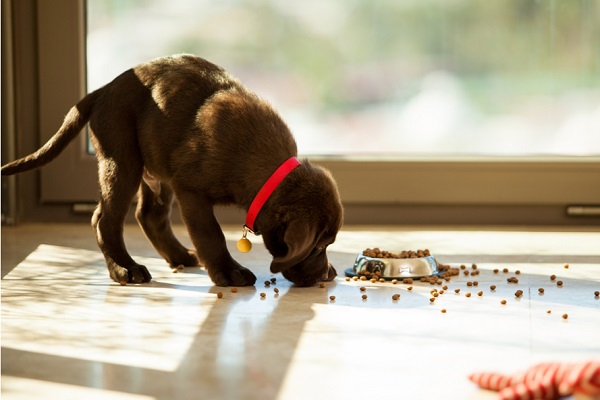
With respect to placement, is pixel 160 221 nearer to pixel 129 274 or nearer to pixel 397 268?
pixel 129 274

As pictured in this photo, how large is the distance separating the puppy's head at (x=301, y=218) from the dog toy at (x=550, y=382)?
3.66 ft

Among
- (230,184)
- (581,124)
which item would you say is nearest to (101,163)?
(230,184)

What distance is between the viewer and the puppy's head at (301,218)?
318 centimetres

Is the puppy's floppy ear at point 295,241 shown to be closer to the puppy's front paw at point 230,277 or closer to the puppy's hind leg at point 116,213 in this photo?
the puppy's front paw at point 230,277

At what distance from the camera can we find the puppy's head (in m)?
3.18

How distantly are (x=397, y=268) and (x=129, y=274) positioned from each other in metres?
1.01

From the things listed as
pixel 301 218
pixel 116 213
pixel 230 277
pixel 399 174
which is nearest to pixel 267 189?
pixel 301 218

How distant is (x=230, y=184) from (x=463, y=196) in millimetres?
2156

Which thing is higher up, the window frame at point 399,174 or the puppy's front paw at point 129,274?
the window frame at point 399,174

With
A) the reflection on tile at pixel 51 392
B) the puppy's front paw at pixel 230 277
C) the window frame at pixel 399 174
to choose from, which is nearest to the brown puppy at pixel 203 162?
the puppy's front paw at pixel 230 277

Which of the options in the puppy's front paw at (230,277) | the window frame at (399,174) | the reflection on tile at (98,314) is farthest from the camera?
the window frame at (399,174)

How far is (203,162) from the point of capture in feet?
11.1

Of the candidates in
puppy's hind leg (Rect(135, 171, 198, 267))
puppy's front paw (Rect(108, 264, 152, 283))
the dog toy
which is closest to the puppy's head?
puppy's front paw (Rect(108, 264, 152, 283))

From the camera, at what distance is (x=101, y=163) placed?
11.7 ft
